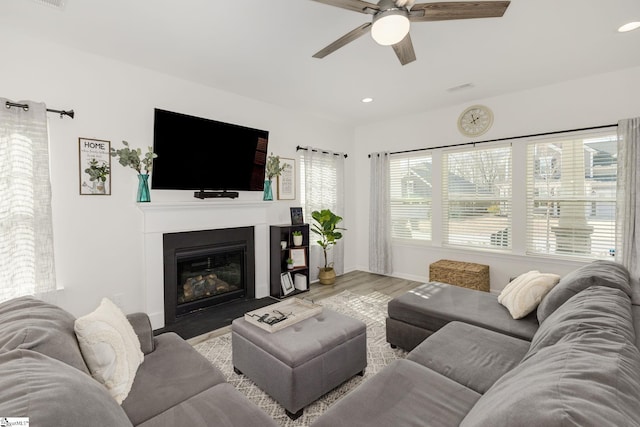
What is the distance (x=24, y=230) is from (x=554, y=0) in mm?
4418

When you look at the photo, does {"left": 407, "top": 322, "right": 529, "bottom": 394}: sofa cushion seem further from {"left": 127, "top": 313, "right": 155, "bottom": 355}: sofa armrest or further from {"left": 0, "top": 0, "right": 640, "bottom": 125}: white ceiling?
{"left": 0, "top": 0, "right": 640, "bottom": 125}: white ceiling

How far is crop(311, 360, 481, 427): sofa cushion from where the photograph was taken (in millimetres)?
1229

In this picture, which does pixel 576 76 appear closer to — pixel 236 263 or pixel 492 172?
pixel 492 172

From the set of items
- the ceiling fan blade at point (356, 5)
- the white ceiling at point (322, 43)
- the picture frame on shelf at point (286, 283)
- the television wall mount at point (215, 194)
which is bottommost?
the picture frame on shelf at point (286, 283)

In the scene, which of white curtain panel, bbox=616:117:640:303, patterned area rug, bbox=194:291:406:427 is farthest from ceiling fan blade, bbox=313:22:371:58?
white curtain panel, bbox=616:117:640:303

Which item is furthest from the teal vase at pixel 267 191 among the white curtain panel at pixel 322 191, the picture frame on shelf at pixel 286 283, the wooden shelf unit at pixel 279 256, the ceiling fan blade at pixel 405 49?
the ceiling fan blade at pixel 405 49

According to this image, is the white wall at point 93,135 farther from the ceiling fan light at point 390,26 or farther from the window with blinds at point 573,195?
the window with blinds at point 573,195

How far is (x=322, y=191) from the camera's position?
5074mm

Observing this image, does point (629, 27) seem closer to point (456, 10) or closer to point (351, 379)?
point (456, 10)

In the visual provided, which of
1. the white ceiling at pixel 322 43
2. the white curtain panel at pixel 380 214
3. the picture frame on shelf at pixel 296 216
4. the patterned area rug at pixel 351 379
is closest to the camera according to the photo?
the patterned area rug at pixel 351 379

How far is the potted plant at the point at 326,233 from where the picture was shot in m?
4.70

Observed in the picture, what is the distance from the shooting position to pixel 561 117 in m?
3.68

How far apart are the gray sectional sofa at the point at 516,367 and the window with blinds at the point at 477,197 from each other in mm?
2055

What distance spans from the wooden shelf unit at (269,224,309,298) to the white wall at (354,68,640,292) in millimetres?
1652
